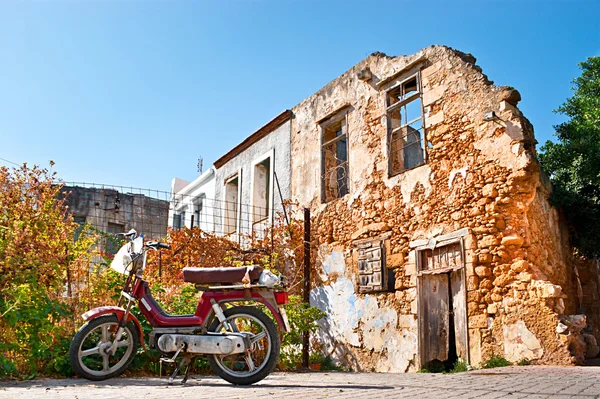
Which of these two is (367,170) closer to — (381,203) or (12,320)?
(381,203)

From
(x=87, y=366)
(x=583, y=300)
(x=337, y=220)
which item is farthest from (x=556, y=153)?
(x=87, y=366)

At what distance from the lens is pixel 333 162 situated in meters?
11.3

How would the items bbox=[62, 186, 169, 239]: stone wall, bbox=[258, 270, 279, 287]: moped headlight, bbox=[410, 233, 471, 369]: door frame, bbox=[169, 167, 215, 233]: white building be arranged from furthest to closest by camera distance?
bbox=[62, 186, 169, 239]: stone wall, bbox=[169, 167, 215, 233]: white building, bbox=[410, 233, 471, 369]: door frame, bbox=[258, 270, 279, 287]: moped headlight

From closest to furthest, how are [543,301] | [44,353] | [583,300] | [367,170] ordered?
[44,353] < [543,301] < [583,300] < [367,170]

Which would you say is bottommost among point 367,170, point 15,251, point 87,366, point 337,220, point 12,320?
point 87,366

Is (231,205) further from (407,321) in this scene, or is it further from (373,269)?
(407,321)

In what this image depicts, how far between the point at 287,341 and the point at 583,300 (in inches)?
192

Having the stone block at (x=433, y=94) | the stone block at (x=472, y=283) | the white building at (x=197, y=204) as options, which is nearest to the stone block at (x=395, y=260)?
the stone block at (x=472, y=283)

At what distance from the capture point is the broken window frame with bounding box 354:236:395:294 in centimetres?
900

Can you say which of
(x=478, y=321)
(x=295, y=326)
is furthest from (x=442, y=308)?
(x=295, y=326)

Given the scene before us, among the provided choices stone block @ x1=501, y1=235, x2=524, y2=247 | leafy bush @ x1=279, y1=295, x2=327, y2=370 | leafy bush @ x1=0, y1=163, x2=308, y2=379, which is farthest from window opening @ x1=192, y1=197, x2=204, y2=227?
stone block @ x1=501, y1=235, x2=524, y2=247

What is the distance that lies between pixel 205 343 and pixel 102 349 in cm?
A: 101

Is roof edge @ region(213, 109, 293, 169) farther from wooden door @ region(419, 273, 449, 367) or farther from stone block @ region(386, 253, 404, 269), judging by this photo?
wooden door @ region(419, 273, 449, 367)

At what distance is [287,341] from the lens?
27.0 ft
